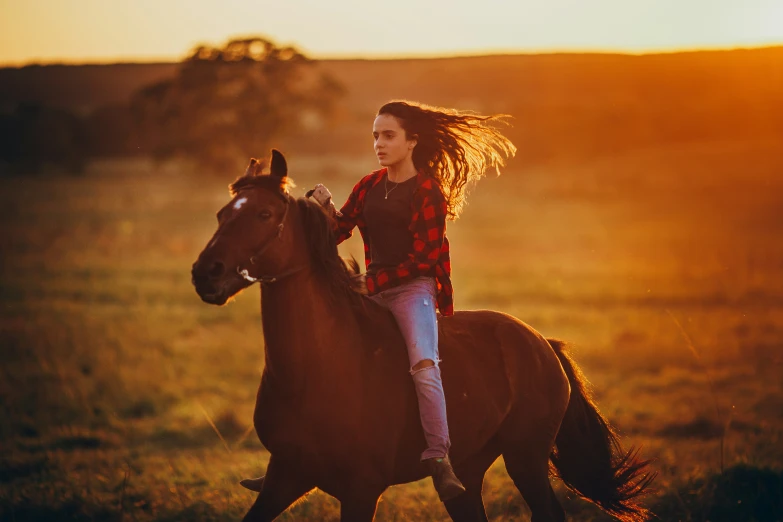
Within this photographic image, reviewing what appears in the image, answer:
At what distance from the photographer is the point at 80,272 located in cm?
2650

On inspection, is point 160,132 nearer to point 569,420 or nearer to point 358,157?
point 358,157

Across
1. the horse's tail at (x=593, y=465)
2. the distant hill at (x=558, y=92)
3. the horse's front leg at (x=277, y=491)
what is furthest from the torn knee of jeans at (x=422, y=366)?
the distant hill at (x=558, y=92)

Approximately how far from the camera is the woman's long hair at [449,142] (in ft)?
18.9

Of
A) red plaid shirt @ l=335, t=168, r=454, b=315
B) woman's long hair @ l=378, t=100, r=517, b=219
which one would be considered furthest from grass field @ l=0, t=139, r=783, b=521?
red plaid shirt @ l=335, t=168, r=454, b=315

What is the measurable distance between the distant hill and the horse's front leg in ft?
128

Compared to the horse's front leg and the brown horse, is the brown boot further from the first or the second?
the horse's front leg

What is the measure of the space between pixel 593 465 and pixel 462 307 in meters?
13.7

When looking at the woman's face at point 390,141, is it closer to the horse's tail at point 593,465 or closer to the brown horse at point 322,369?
the brown horse at point 322,369

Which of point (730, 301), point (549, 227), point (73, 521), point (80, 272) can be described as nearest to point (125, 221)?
point (80, 272)

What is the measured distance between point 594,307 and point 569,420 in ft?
51.0

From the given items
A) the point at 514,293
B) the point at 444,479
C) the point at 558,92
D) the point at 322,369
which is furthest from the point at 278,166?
the point at 558,92

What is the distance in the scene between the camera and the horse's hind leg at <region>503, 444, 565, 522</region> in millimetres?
5953

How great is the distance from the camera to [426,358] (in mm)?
5188

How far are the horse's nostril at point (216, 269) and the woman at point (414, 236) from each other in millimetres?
1009
